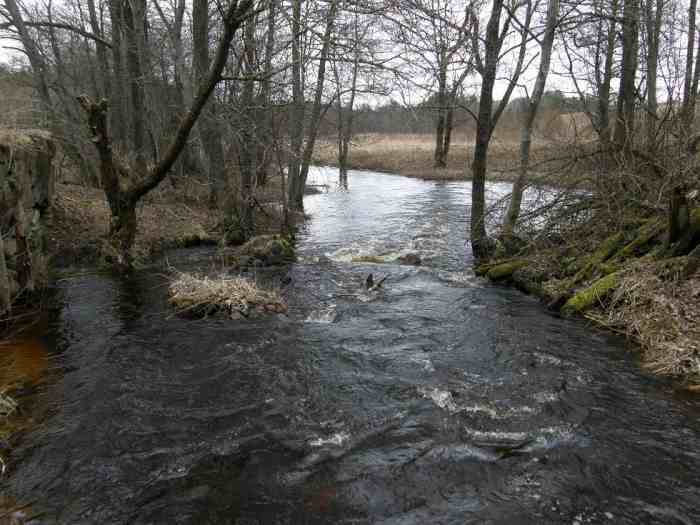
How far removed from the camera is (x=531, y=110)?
36.2 feet

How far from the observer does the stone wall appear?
23.6ft

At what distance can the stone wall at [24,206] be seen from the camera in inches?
283

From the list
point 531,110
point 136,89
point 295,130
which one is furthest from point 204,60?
point 531,110

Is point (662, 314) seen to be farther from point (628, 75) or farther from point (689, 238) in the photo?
point (628, 75)

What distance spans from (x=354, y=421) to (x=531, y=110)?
8845 mm

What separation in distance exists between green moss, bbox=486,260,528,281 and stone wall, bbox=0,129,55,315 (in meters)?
8.43

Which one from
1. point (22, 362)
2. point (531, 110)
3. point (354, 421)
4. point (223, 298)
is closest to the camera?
point (354, 421)

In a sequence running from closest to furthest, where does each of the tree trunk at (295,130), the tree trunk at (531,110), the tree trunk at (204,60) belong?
the tree trunk at (531,110)
the tree trunk at (204,60)
the tree trunk at (295,130)

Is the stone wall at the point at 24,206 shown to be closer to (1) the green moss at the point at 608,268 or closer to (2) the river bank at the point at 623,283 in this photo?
(2) the river bank at the point at 623,283

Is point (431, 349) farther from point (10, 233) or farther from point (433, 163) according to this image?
point (433, 163)

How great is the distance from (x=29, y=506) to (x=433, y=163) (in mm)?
33714

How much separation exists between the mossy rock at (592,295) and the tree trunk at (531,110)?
10.3 feet

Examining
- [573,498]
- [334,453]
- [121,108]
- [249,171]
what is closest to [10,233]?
[334,453]

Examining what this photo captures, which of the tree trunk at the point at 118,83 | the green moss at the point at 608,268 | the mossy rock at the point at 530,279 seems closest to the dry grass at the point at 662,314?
the green moss at the point at 608,268
